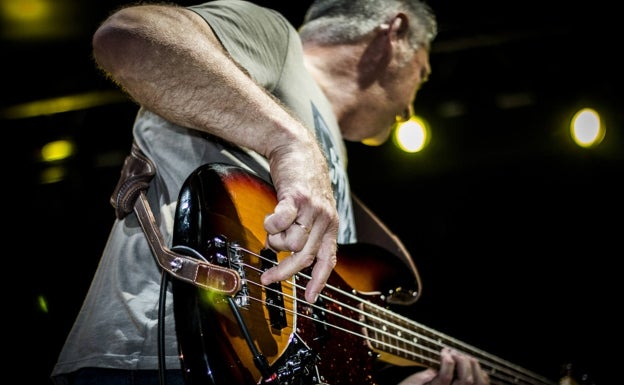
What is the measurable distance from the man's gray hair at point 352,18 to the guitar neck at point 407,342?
1.45 m

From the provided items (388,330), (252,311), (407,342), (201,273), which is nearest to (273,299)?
(252,311)

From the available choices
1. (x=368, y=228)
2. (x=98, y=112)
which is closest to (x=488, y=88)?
(x=368, y=228)

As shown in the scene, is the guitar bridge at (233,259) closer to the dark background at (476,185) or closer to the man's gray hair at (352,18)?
the man's gray hair at (352,18)

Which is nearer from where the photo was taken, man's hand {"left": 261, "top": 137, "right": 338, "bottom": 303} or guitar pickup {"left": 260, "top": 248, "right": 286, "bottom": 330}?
man's hand {"left": 261, "top": 137, "right": 338, "bottom": 303}

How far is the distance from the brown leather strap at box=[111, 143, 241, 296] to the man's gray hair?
4.75 feet

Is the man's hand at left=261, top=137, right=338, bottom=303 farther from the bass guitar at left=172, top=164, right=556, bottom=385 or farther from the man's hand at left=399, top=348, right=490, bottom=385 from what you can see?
the man's hand at left=399, top=348, right=490, bottom=385

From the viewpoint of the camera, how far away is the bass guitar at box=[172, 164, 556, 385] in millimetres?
1068

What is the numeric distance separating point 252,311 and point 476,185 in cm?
524

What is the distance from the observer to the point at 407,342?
2.01 metres

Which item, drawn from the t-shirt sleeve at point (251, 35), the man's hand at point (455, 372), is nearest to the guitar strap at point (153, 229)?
the t-shirt sleeve at point (251, 35)

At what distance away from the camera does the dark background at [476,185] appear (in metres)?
4.21

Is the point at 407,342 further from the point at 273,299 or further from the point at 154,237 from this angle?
the point at 154,237

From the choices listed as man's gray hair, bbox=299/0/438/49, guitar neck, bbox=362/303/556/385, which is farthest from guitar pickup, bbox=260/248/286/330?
man's gray hair, bbox=299/0/438/49

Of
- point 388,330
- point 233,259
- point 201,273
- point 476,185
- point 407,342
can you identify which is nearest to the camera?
point 201,273
